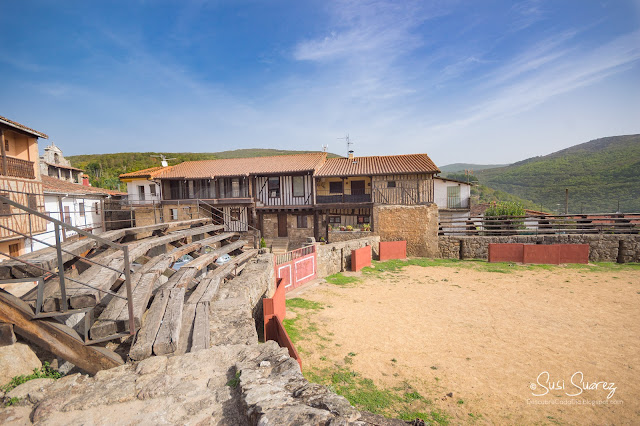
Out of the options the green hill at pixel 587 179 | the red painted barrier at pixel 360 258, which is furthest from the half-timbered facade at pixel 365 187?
the green hill at pixel 587 179

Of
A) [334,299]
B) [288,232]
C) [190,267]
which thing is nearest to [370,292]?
[334,299]

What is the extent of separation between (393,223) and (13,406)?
1868 centimetres

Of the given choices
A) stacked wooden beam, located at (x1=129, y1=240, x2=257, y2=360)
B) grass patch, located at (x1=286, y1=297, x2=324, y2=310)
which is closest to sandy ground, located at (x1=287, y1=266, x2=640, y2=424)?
grass patch, located at (x1=286, y1=297, x2=324, y2=310)

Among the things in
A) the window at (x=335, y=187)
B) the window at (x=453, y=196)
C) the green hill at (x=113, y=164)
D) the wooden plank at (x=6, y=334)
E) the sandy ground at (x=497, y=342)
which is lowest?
the sandy ground at (x=497, y=342)

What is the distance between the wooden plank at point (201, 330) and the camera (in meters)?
3.69

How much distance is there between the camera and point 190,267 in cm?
652

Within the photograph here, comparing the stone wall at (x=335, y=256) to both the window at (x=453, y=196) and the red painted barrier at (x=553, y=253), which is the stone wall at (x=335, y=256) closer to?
the red painted barrier at (x=553, y=253)

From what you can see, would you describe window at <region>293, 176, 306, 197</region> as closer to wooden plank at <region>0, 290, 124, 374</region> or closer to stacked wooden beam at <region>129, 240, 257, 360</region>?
stacked wooden beam at <region>129, 240, 257, 360</region>

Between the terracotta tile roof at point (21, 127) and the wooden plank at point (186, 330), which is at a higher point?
the terracotta tile roof at point (21, 127)

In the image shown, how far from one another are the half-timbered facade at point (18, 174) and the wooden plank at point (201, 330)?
9410mm

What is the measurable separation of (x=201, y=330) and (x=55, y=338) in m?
1.60

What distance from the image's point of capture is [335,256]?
15.4m

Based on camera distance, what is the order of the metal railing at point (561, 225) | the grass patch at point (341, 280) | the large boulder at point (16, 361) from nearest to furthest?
1. the large boulder at point (16, 361)
2. the grass patch at point (341, 280)
3. the metal railing at point (561, 225)

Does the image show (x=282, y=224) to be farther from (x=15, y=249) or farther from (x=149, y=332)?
(x=149, y=332)
